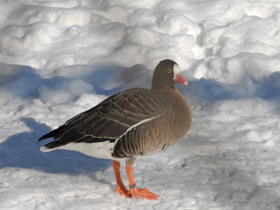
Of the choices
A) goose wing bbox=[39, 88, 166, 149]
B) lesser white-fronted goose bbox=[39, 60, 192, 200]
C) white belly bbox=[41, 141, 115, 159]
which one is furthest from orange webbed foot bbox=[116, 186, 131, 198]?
goose wing bbox=[39, 88, 166, 149]

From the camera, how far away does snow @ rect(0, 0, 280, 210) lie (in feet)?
13.7

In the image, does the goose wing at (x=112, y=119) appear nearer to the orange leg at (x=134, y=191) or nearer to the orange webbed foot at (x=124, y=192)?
the orange leg at (x=134, y=191)

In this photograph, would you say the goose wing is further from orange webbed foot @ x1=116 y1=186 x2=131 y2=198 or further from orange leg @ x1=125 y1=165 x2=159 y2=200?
orange webbed foot @ x1=116 y1=186 x2=131 y2=198

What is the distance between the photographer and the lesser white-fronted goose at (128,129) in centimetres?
386

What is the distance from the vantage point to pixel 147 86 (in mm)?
6316

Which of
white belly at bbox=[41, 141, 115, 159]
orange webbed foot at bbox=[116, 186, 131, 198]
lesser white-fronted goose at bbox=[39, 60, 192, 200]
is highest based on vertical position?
lesser white-fronted goose at bbox=[39, 60, 192, 200]

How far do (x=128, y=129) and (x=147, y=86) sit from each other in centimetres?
250

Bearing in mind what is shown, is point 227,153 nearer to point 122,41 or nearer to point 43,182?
point 43,182

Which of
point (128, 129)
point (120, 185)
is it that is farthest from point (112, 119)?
point (120, 185)

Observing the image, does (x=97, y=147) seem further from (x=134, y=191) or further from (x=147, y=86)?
(x=147, y=86)

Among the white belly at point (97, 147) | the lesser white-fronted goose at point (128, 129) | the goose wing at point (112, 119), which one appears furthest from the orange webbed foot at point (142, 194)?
the goose wing at point (112, 119)

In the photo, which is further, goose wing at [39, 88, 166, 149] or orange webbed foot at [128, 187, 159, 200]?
orange webbed foot at [128, 187, 159, 200]

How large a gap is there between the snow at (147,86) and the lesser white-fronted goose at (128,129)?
1.35ft

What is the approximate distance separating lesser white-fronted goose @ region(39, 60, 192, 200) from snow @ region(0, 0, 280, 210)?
41cm
